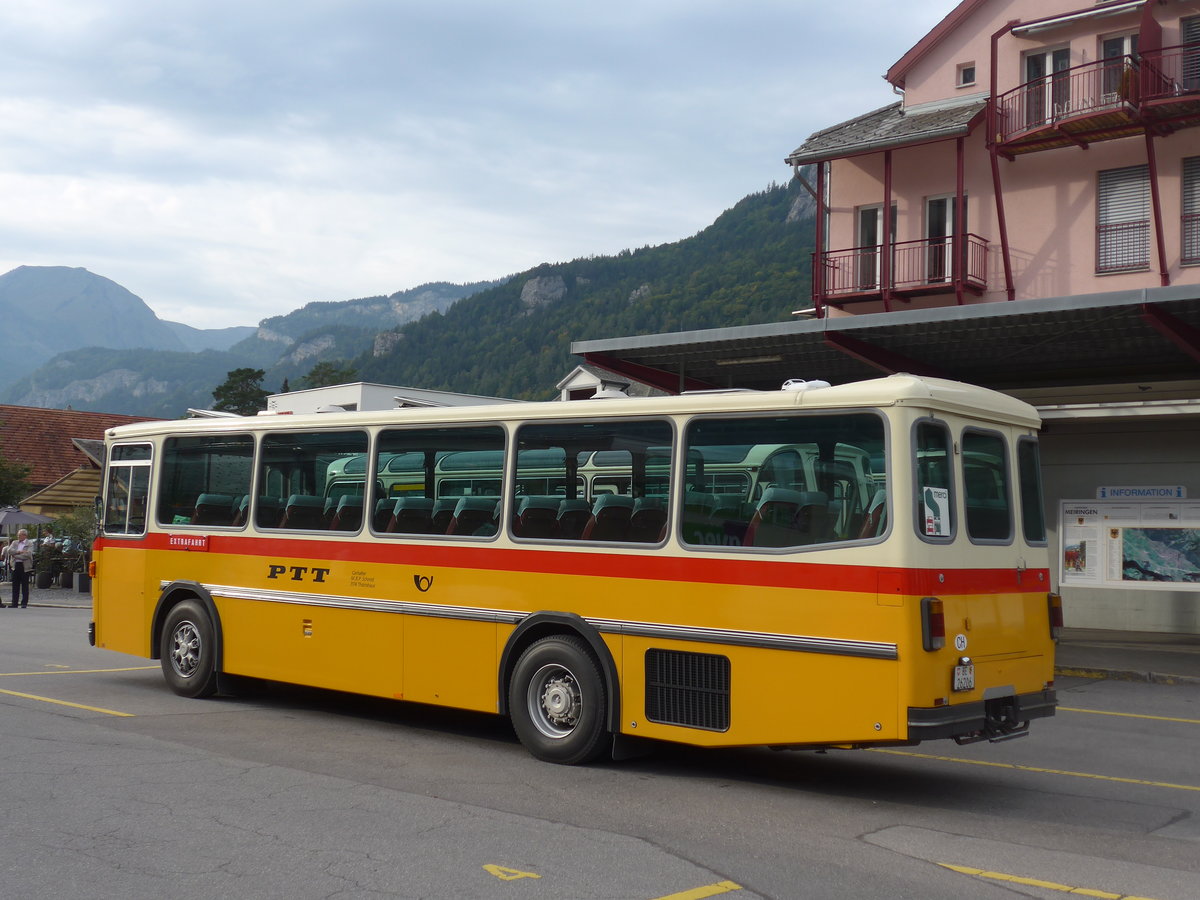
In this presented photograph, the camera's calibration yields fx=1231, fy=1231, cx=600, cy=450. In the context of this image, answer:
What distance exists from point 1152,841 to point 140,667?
11743 mm

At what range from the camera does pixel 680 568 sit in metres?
8.43

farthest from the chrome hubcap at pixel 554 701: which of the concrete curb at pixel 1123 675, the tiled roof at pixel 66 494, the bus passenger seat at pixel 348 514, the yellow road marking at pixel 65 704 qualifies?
Result: the tiled roof at pixel 66 494

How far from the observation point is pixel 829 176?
2756cm

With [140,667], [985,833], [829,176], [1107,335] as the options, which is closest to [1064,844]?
[985,833]

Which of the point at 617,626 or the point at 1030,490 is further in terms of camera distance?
the point at 1030,490

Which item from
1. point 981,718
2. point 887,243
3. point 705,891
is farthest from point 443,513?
point 887,243

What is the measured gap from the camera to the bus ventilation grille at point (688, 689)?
8109 mm

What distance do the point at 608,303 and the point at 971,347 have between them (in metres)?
109

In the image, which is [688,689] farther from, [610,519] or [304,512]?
[304,512]

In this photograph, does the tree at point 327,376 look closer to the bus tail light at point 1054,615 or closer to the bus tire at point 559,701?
the bus tire at point 559,701

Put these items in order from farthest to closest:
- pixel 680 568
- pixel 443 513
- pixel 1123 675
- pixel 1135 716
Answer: pixel 1123 675 → pixel 1135 716 → pixel 443 513 → pixel 680 568

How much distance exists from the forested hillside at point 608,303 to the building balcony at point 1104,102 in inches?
2393

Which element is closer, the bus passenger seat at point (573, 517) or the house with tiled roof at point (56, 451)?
the bus passenger seat at point (573, 517)

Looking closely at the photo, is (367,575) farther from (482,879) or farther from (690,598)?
(482,879)
